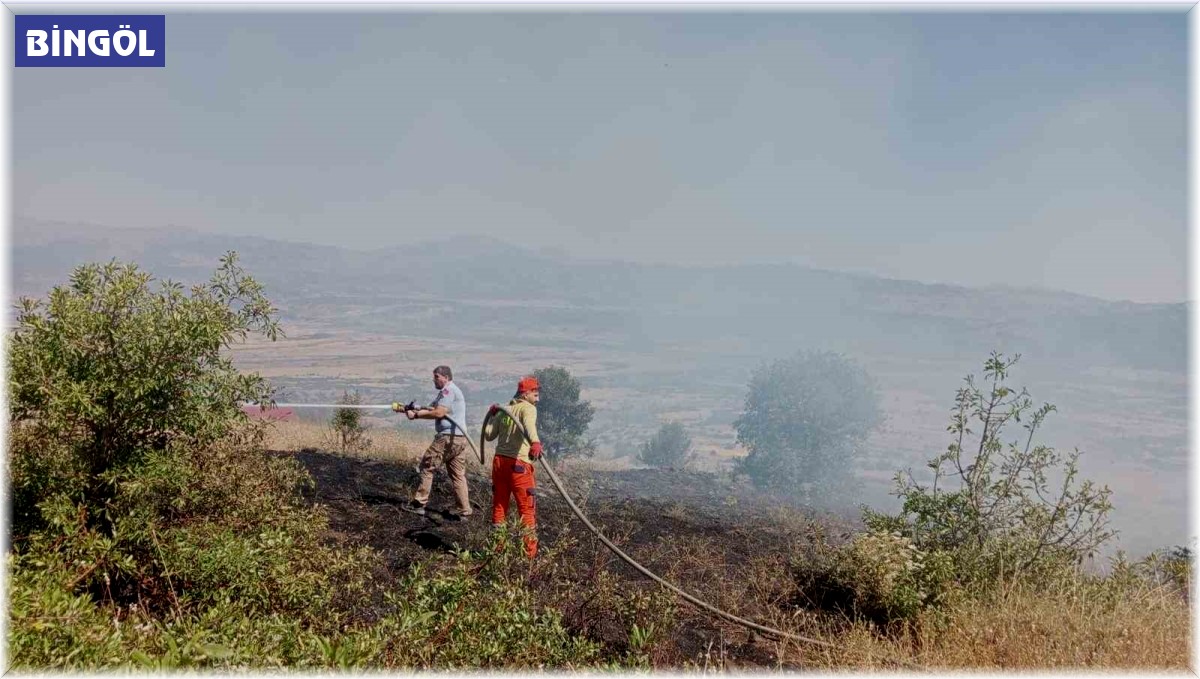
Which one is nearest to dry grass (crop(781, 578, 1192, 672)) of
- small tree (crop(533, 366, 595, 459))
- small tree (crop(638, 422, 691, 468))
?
small tree (crop(533, 366, 595, 459))

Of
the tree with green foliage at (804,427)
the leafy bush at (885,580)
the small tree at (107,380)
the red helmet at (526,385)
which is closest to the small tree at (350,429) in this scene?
the red helmet at (526,385)

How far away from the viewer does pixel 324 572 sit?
21.2 feet

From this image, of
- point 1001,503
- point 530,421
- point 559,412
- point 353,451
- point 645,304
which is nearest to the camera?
point 1001,503

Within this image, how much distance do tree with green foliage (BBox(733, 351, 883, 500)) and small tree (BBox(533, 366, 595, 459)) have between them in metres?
Answer: 3.54

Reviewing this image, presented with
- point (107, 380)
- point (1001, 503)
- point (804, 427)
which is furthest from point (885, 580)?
point (804, 427)

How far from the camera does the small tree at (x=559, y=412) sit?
21578mm

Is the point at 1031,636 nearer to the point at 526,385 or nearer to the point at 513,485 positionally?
the point at 513,485

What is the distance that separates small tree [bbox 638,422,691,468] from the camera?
25.9m

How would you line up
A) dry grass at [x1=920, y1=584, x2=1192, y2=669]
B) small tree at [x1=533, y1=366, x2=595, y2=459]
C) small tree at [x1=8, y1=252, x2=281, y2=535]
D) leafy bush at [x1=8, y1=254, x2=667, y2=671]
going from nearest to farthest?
leafy bush at [x1=8, y1=254, x2=667, y2=671]
small tree at [x1=8, y1=252, x2=281, y2=535]
dry grass at [x1=920, y1=584, x2=1192, y2=669]
small tree at [x1=533, y1=366, x2=595, y2=459]

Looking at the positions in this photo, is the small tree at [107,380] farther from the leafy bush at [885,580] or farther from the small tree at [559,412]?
the small tree at [559,412]

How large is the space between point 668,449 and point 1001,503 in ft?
58.2

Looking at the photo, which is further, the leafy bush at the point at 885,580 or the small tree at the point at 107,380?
the leafy bush at the point at 885,580

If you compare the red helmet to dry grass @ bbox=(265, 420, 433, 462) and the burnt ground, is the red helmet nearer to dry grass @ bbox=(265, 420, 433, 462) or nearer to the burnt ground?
the burnt ground

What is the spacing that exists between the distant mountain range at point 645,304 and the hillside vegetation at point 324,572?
38.6 metres
